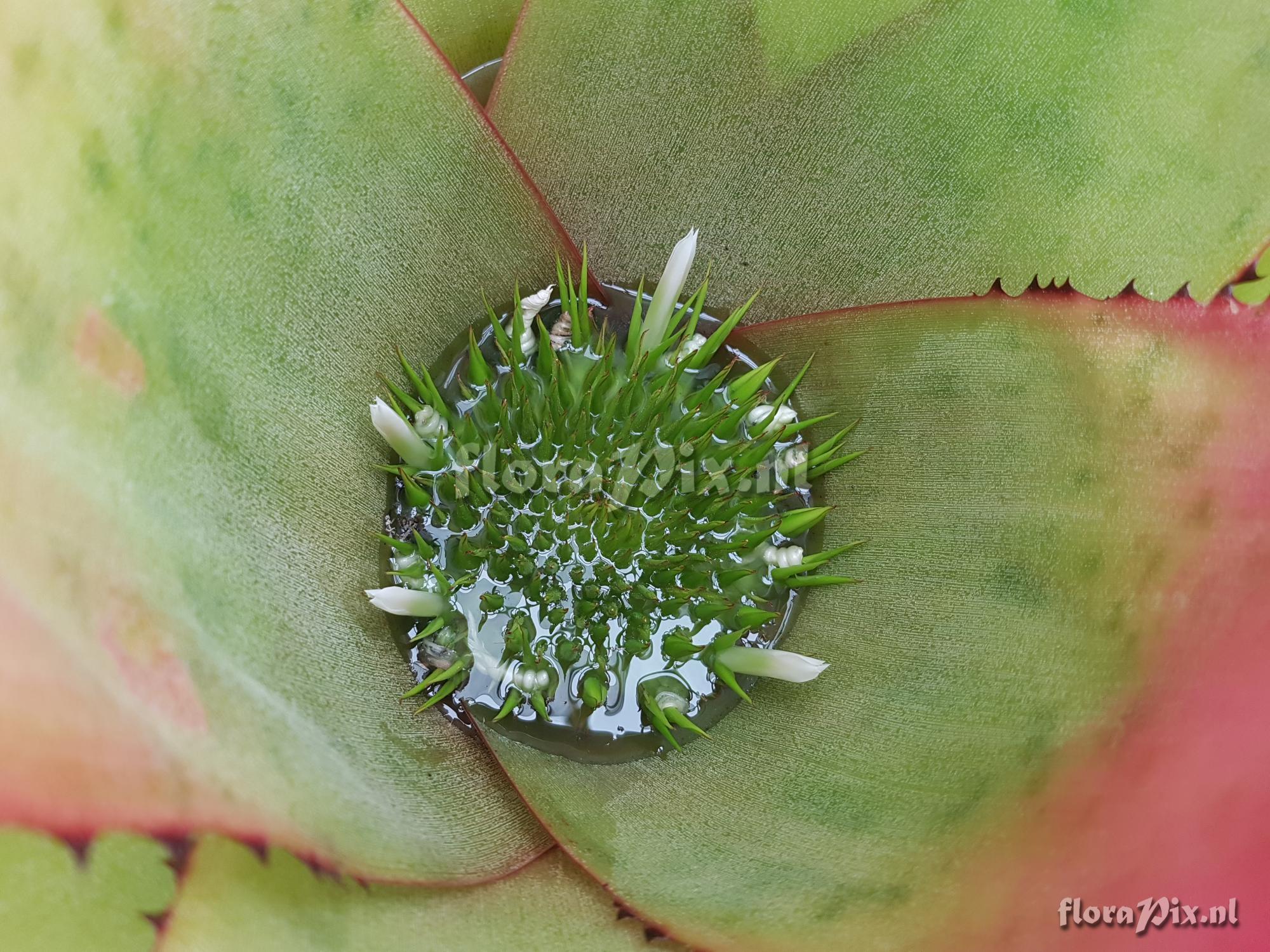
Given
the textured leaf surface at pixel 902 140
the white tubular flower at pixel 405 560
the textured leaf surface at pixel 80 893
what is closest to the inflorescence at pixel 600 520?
the white tubular flower at pixel 405 560

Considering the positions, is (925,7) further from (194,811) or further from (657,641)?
(194,811)

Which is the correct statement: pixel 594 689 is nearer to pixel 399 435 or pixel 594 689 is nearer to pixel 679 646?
pixel 679 646

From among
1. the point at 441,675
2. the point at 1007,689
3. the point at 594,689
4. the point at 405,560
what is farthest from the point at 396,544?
the point at 1007,689

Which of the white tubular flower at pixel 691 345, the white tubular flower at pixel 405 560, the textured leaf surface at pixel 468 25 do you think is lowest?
the white tubular flower at pixel 405 560

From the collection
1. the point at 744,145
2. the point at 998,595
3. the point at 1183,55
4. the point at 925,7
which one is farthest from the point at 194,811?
the point at 1183,55

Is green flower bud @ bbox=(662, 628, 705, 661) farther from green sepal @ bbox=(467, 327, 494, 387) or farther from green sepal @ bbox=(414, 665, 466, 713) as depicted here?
green sepal @ bbox=(467, 327, 494, 387)

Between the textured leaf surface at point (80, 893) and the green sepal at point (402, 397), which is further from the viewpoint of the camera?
the green sepal at point (402, 397)

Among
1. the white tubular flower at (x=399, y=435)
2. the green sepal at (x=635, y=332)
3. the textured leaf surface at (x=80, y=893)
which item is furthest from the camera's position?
the green sepal at (x=635, y=332)

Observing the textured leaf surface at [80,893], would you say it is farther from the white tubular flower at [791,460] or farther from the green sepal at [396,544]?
A: the white tubular flower at [791,460]
